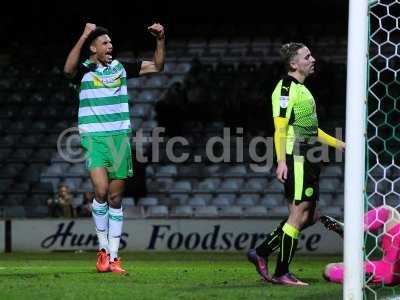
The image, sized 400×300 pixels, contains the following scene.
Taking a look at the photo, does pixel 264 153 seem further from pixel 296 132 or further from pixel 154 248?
pixel 296 132

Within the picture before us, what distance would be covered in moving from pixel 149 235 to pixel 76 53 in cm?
583

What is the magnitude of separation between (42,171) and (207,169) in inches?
109

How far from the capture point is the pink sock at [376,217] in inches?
198

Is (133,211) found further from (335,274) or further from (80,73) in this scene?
(335,274)

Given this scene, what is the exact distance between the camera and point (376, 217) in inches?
201

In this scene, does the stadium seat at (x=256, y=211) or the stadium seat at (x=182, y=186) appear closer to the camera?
the stadium seat at (x=256, y=211)

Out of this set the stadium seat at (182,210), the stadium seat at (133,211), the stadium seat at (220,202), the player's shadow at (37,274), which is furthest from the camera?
the stadium seat at (220,202)

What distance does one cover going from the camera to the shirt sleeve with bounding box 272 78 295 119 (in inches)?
232

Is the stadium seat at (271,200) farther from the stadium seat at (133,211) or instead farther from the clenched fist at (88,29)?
the clenched fist at (88,29)

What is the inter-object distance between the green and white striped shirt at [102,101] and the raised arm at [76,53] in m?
0.14

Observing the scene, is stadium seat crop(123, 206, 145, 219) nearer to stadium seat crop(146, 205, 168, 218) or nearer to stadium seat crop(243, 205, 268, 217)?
stadium seat crop(146, 205, 168, 218)

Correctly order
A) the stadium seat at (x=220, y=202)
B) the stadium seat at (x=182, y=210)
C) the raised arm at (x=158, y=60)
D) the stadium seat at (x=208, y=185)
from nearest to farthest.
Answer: the raised arm at (x=158, y=60)
the stadium seat at (x=182, y=210)
the stadium seat at (x=220, y=202)
the stadium seat at (x=208, y=185)

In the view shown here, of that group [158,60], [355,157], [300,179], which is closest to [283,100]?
[300,179]

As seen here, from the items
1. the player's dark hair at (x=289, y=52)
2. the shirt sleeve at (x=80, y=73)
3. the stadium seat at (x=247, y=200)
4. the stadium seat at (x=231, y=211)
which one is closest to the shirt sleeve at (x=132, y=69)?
the shirt sleeve at (x=80, y=73)
